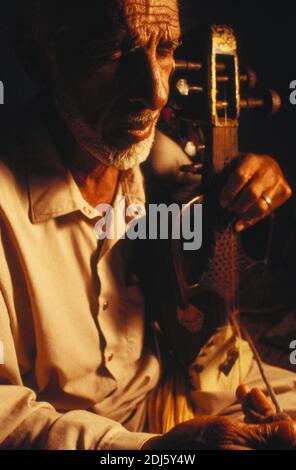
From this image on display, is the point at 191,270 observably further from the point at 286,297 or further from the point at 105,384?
the point at 286,297

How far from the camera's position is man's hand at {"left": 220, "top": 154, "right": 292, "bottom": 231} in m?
1.15

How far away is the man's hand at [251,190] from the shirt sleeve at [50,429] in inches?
22.2

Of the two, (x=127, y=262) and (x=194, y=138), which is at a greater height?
(x=194, y=138)

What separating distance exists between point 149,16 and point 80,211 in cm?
44

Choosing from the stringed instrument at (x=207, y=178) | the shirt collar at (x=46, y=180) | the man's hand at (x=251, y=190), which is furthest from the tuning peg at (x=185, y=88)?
the shirt collar at (x=46, y=180)

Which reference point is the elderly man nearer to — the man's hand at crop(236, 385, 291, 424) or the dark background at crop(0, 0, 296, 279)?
the man's hand at crop(236, 385, 291, 424)

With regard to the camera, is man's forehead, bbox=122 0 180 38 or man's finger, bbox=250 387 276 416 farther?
man's forehead, bbox=122 0 180 38

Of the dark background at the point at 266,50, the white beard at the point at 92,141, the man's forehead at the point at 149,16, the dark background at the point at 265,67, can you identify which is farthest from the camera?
the dark background at the point at 266,50

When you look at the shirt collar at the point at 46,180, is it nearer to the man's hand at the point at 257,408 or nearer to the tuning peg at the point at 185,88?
the tuning peg at the point at 185,88

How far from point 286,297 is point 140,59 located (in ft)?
4.23

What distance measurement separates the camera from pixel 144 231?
1.24 m

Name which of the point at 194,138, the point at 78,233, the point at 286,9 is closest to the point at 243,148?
the point at 286,9

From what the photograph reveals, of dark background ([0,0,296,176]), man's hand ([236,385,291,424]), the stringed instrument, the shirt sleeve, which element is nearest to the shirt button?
the stringed instrument

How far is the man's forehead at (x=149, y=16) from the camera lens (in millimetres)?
Result: 945
